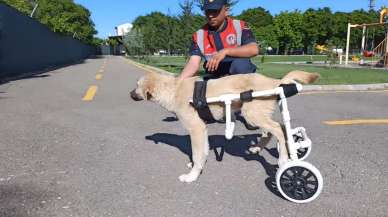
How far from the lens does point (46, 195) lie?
3.54 m

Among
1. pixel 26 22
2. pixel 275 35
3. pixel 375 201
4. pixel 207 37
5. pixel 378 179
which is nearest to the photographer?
pixel 375 201

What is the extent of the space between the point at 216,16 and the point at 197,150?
1.35 m

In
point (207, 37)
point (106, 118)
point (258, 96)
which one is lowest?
point (106, 118)

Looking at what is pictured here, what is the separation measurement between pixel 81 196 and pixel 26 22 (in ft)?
70.9

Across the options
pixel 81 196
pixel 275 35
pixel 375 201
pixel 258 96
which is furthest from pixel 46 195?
pixel 275 35

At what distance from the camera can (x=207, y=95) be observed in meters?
3.67

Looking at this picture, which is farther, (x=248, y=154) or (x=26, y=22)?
(x=26, y=22)

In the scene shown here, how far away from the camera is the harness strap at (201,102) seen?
142 inches

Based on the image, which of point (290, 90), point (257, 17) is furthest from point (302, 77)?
point (257, 17)

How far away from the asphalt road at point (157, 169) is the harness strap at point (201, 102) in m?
0.64

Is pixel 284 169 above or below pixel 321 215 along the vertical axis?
above

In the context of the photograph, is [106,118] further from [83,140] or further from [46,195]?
[46,195]

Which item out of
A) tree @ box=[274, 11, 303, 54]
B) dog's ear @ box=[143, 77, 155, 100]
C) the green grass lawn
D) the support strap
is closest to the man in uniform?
dog's ear @ box=[143, 77, 155, 100]

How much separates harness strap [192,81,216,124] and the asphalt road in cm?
64
